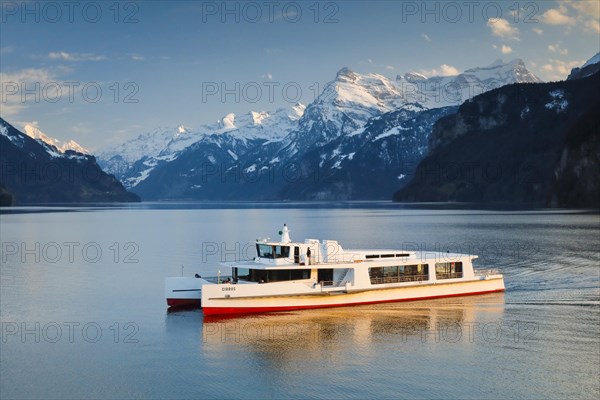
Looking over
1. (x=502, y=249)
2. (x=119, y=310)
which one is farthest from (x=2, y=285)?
(x=502, y=249)

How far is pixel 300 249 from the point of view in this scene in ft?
197

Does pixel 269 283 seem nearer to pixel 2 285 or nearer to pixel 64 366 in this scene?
pixel 64 366

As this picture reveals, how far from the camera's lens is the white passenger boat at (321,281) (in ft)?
185

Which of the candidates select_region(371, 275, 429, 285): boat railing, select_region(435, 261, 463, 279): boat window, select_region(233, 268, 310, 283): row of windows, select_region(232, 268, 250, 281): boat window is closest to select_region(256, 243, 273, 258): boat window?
select_region(232, 268, 250, 281): boat window

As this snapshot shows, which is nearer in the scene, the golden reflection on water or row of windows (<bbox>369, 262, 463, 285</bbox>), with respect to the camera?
the golden reflection on water

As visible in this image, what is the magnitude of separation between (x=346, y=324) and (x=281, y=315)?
586cm

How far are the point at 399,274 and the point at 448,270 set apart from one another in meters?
5.80

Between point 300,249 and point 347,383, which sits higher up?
point 300,249

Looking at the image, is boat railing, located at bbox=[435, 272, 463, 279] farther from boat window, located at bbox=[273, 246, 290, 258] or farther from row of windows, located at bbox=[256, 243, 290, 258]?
row of windows, located at bbox=[256, 243, 290, 258]

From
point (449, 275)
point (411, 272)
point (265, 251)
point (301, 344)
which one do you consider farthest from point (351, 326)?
point (449, 275)

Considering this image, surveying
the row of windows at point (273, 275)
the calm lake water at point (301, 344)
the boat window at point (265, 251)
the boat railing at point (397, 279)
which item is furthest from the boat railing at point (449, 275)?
the boat window at point (265, 251)

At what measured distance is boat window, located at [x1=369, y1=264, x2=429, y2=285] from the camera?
62.6 metres

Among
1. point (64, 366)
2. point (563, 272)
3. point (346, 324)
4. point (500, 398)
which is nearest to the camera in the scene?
point (500, 398)

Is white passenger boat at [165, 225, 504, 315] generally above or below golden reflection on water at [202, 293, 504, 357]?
above
